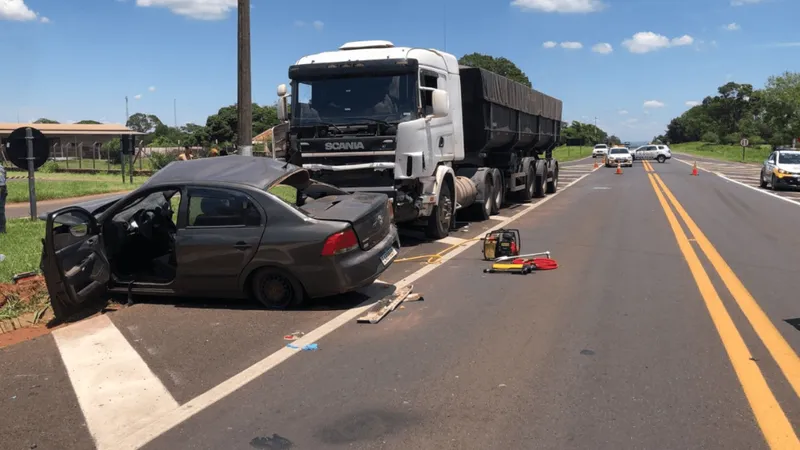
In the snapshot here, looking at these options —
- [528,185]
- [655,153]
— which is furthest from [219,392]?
[655,153]

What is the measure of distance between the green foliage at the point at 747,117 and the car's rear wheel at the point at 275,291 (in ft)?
300

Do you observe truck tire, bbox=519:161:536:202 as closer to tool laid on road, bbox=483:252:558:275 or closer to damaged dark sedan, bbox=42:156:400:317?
tool laid on road, bbox=483:252:558:275

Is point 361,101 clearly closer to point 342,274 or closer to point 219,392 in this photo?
point 342,274

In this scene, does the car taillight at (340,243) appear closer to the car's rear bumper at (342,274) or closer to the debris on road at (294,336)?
the car's rear bumper at (342,274)

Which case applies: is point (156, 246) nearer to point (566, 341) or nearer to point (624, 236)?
point (566, 341)

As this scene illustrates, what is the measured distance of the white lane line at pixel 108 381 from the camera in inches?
168

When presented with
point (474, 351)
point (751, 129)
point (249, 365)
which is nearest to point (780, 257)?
point (474, 351)

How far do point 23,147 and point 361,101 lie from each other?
6.60 m

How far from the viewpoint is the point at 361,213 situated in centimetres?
712

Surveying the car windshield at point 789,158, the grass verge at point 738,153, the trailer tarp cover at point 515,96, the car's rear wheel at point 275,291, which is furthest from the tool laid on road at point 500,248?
the grass verge at point 738,153

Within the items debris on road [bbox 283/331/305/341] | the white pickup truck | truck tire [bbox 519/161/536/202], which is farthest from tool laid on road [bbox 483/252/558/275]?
the white pickup truck

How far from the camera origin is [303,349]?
18.4 feet

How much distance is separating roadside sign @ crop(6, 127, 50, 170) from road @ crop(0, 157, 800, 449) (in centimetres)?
687

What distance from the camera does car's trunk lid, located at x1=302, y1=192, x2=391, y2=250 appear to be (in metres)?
6.98
